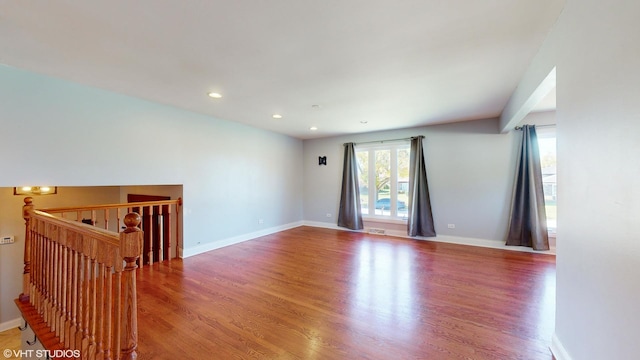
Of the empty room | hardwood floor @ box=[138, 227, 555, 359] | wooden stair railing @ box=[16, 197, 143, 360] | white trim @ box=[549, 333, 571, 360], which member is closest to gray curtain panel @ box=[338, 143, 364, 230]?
the empty room

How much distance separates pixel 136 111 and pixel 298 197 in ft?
14.1

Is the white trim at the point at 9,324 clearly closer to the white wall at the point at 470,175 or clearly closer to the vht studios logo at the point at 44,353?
the vht studios logo at the point at 44,353

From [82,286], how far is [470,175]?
5779 mm

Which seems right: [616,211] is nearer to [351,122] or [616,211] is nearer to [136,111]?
[351,122]

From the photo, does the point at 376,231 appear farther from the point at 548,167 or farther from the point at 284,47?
the point at 284,47

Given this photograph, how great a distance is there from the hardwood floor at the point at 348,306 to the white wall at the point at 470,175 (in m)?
0.72

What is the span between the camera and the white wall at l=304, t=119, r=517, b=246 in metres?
4.71

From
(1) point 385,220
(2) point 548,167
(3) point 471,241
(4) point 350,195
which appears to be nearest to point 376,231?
(1) point 385,220

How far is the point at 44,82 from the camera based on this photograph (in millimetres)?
2822

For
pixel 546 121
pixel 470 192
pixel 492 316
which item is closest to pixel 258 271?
pixel 492 316

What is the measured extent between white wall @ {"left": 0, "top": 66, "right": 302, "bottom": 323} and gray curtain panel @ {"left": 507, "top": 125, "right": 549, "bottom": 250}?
16.3 feet

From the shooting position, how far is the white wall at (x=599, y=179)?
1.07 meters

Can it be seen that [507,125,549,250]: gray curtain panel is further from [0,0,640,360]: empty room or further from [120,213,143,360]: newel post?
[120,213,143,360]: newel post

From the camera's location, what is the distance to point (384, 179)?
19.8 feet
